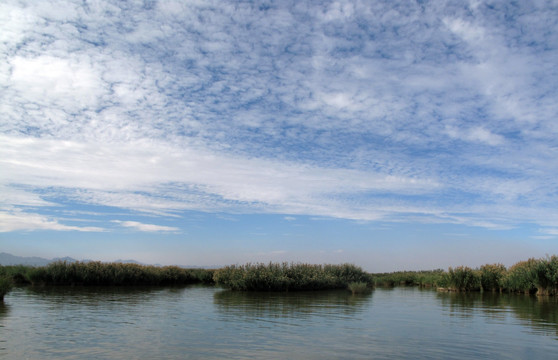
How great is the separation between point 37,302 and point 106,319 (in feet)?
20.5

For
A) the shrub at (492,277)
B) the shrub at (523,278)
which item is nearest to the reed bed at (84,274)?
the shrub at (492,277)

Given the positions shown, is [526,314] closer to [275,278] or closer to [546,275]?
[546,275]

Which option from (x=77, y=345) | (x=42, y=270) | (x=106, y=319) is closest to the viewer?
(x=77, y=345)

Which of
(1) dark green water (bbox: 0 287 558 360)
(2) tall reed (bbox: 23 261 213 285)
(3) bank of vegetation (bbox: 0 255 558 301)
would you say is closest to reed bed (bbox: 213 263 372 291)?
(3) bank of vegetation (bbox: 0 255 558 301)

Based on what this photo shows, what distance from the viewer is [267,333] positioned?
10.6 m

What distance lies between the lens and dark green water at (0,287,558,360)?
8.45 meters

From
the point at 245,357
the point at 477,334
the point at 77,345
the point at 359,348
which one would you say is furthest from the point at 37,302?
the point at 477,334

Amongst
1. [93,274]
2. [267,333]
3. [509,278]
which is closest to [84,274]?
[93,274]

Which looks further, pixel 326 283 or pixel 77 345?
pixel 326 283

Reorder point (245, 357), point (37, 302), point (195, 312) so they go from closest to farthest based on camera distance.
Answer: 1. point (245, 357)
2. point (195, 312)
3. point (37, 302)

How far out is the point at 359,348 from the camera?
895 cm

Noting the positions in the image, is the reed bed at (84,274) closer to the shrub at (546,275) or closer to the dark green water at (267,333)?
the dark green water at (267,333)

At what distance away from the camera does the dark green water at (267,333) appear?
27.7ft

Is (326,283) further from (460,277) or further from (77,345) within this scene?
(77,345)
